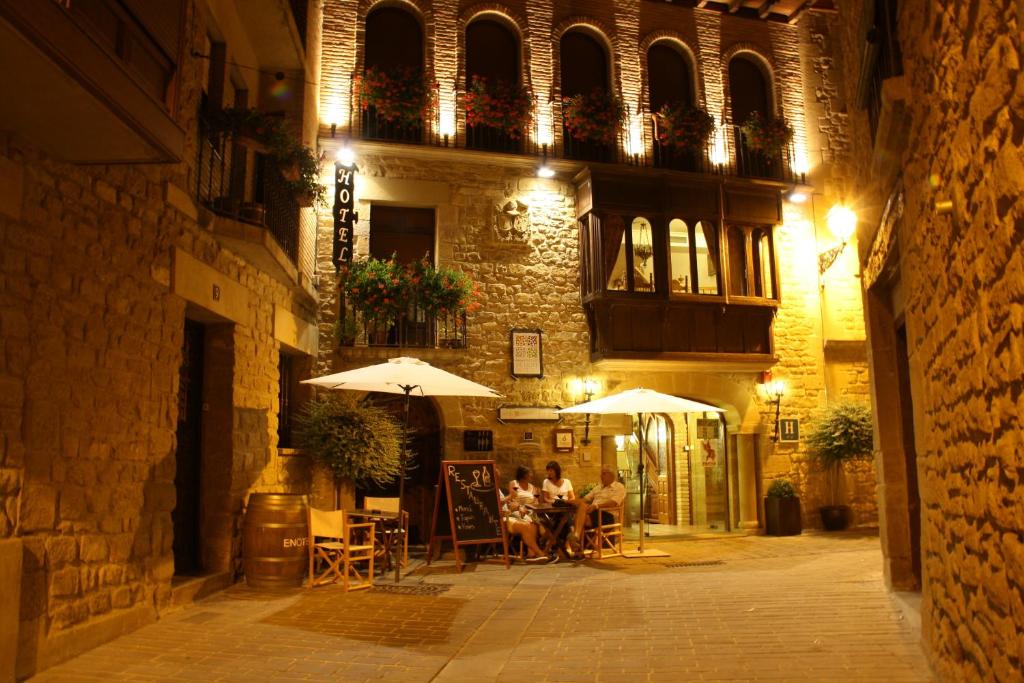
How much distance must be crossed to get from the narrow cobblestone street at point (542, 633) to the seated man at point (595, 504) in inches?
50.1

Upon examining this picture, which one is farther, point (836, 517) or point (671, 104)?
point (671, 104)

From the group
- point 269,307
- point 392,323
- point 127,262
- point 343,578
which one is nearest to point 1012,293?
point 127,262

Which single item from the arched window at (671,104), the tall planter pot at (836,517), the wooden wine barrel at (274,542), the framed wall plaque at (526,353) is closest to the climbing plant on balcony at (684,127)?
the arched window at (671,104)

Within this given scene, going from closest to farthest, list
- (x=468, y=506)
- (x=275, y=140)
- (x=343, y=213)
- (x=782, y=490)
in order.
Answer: (x=275, y=140) < (x=468, y=506) < (x=343, y=213) < (x=782, y=490)

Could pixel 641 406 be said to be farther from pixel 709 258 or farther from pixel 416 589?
pixel 709 258

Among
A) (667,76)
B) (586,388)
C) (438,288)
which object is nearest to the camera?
(438,288)

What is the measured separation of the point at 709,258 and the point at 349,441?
6.76m

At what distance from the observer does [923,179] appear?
12.5ft

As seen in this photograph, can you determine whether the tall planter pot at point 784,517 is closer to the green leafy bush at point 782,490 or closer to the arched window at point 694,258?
the green leafy bush at point 782,490

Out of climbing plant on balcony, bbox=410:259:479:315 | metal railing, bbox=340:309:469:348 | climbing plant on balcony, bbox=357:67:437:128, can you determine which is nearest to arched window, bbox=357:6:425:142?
climbing plant on balcony, bbox=357:67:437:128

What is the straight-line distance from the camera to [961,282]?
10.3 ft

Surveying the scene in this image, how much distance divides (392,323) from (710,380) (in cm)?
515

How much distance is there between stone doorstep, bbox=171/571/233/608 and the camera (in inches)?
239

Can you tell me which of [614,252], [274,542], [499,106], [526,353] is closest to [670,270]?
[614,252]
